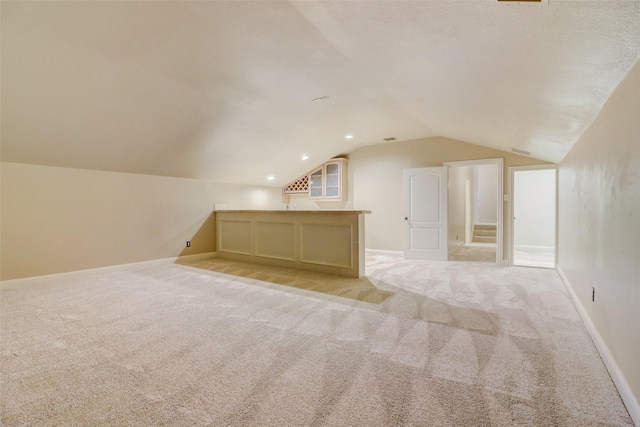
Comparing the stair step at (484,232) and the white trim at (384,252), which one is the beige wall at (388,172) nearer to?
the white trim at (384,252)

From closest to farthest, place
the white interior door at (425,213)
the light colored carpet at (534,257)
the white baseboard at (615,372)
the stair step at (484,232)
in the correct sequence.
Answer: the white baseboard at (615,372) < the light colored carpet at (534,257) < the white interior door at (425,213) < the stair step at (484,232)

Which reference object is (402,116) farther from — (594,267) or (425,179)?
(594,267)

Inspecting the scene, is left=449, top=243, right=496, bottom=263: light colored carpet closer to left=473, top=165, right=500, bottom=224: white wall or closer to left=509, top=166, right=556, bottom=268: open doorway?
left=509, top=166, right=556, bottom=268: open doorway

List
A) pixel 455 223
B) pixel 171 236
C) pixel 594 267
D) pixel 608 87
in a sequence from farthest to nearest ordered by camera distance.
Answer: pixel 455 223, pixel 171 236, pixel 594 267, pixel 608 87

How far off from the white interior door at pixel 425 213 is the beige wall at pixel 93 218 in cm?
418

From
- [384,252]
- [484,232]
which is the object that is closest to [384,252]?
[384,252]

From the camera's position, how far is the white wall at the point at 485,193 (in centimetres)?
917

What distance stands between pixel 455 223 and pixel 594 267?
446 cm

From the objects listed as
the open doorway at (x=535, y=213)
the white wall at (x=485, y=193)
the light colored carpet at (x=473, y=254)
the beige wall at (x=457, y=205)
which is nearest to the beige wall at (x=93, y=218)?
the beige wall at (x=457, y=205)

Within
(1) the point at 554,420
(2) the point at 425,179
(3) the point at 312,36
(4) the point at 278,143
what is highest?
(3) the point at 312,36

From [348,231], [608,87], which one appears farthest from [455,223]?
[608,87]

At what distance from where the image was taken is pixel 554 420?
1363 mm

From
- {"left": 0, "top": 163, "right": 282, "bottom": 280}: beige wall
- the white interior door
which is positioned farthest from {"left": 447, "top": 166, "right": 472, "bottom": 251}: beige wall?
{"left": 0, "top": 163, "right": 282, "bottom": 280}: beige wall

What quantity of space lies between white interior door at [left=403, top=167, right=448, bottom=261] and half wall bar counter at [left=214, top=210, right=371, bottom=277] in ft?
7.10
